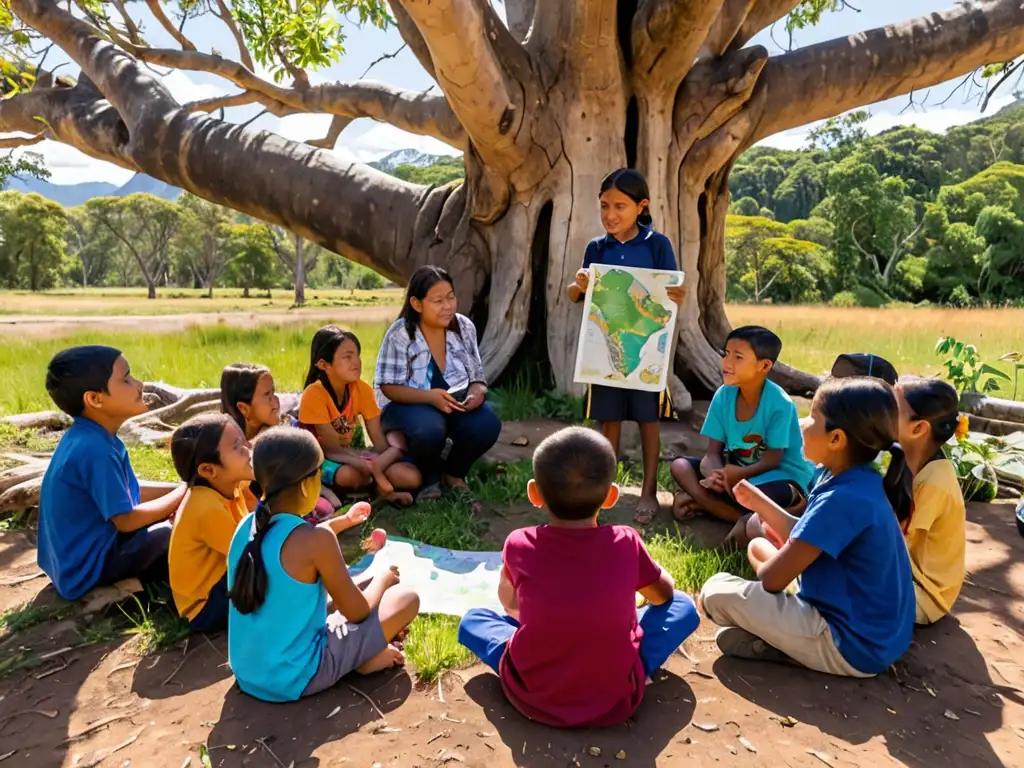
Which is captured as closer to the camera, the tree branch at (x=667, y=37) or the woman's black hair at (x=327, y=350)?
the woman's black hair at (x=327, y=350)

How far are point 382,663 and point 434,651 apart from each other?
0.18 m

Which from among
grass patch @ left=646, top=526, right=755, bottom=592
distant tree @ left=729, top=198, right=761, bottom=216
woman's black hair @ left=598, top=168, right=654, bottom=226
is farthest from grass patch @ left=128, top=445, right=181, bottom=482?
distant tree @ left=729, top=198, right=761, bottom=216

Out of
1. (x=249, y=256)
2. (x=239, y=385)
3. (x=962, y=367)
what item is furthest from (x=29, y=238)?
(x=962, y=367)

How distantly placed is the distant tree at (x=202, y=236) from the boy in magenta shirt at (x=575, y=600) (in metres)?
45.6

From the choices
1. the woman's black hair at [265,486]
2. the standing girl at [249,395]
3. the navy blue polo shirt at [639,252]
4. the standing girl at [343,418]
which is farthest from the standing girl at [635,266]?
the woman's black hair at [265,486]

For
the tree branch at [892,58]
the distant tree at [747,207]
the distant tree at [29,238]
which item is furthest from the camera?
the distant tree at [747,207]

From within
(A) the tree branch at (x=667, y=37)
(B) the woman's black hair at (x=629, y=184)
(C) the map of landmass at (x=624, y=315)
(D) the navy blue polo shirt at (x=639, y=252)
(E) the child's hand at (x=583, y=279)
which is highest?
(A) the tree branch at (x=667, y=37)

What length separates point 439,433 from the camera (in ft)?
13.1

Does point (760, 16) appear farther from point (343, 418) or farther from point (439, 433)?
point (343, 418)

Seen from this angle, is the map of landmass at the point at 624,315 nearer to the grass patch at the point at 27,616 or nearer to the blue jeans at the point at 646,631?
the blue jeans at the point at 646,631

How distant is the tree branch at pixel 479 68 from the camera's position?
3920mm

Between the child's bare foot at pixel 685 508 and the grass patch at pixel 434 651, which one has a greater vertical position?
the child's bare foot at pixel 685 508

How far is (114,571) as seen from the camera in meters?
2.87

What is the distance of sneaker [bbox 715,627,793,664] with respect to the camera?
2.48 m
